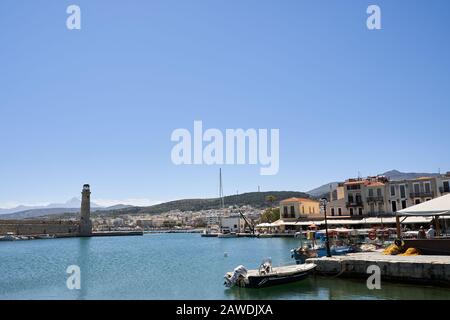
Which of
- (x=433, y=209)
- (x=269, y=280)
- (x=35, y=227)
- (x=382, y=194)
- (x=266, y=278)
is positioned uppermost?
(x=382, y=194)

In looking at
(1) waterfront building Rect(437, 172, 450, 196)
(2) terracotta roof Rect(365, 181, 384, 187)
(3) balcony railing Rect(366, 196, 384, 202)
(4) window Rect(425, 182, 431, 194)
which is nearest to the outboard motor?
(1) waterfront building Rect(437, 172, 450, 196)

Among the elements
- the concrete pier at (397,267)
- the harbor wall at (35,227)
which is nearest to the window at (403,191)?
the concrete pier at (397,267)

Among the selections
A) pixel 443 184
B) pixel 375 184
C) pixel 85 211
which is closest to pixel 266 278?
pixel 443 184

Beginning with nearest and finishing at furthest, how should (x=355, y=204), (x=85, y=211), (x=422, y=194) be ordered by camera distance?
(x=422, y=194) → (x=355, y=204) → (x=85, y=211)

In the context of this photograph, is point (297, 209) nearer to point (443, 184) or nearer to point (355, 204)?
point (355, 204)

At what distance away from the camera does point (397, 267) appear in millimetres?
20422

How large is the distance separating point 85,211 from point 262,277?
424 feet

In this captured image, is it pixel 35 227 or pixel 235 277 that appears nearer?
pixel 235 277

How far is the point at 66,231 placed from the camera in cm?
14238

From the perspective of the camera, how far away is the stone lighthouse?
455 feet

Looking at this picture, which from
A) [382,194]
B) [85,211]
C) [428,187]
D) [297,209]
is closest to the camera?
[428,187]

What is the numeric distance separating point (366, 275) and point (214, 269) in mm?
13055

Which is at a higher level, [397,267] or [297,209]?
[297,209]
